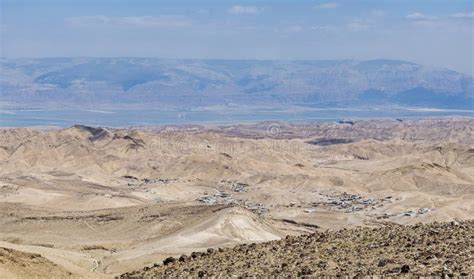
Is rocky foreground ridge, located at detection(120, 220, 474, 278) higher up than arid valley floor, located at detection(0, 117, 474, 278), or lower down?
higher up

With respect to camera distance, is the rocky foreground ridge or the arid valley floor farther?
the arid valley floor

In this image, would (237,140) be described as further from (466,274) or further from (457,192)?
(466,274)

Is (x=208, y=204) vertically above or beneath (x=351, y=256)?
beneath

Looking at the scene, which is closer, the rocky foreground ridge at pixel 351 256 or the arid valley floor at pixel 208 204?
the rocky foreground ridge at pixel 351 256

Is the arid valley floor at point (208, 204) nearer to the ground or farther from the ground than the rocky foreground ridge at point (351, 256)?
nearer to the ground

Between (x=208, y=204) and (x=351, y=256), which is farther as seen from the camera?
(x=208, y=204)
